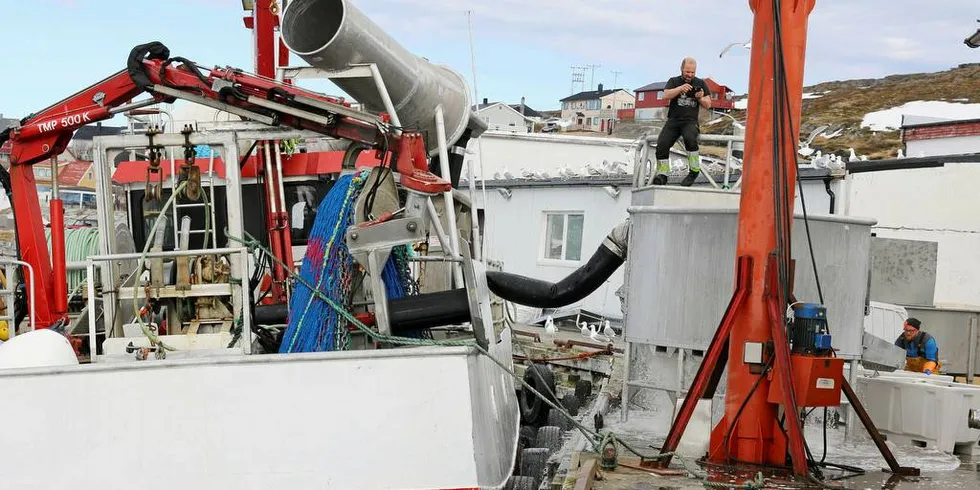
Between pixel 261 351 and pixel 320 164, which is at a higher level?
pixel 320 164

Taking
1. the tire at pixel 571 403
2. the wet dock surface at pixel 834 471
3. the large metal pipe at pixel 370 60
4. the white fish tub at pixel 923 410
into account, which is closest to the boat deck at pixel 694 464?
the wet dock surface at pixel 834 471

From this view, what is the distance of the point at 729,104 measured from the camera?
6525cm

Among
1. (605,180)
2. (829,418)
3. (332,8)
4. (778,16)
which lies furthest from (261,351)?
(605,180)

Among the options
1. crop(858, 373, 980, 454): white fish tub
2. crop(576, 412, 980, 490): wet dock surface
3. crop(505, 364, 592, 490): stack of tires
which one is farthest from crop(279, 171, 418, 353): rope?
crop(858, 373, 980, 454): white fish tub

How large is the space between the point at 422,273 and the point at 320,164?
1.44 meters

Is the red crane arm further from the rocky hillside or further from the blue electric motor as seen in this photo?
the rocky hillside

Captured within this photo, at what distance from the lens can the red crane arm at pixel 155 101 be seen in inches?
312

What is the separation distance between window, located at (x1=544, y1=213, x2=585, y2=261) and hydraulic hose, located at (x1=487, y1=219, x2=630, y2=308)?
11344 mm

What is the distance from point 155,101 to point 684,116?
243 inches

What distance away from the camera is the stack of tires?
35.2 ft

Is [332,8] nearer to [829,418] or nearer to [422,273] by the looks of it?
[422,273]

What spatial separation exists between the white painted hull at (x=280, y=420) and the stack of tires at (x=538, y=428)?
8.85ft

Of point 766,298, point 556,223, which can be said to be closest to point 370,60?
point 766,298

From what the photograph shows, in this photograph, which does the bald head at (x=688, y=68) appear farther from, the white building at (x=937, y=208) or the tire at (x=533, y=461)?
the white building at (x=937, y=208)
